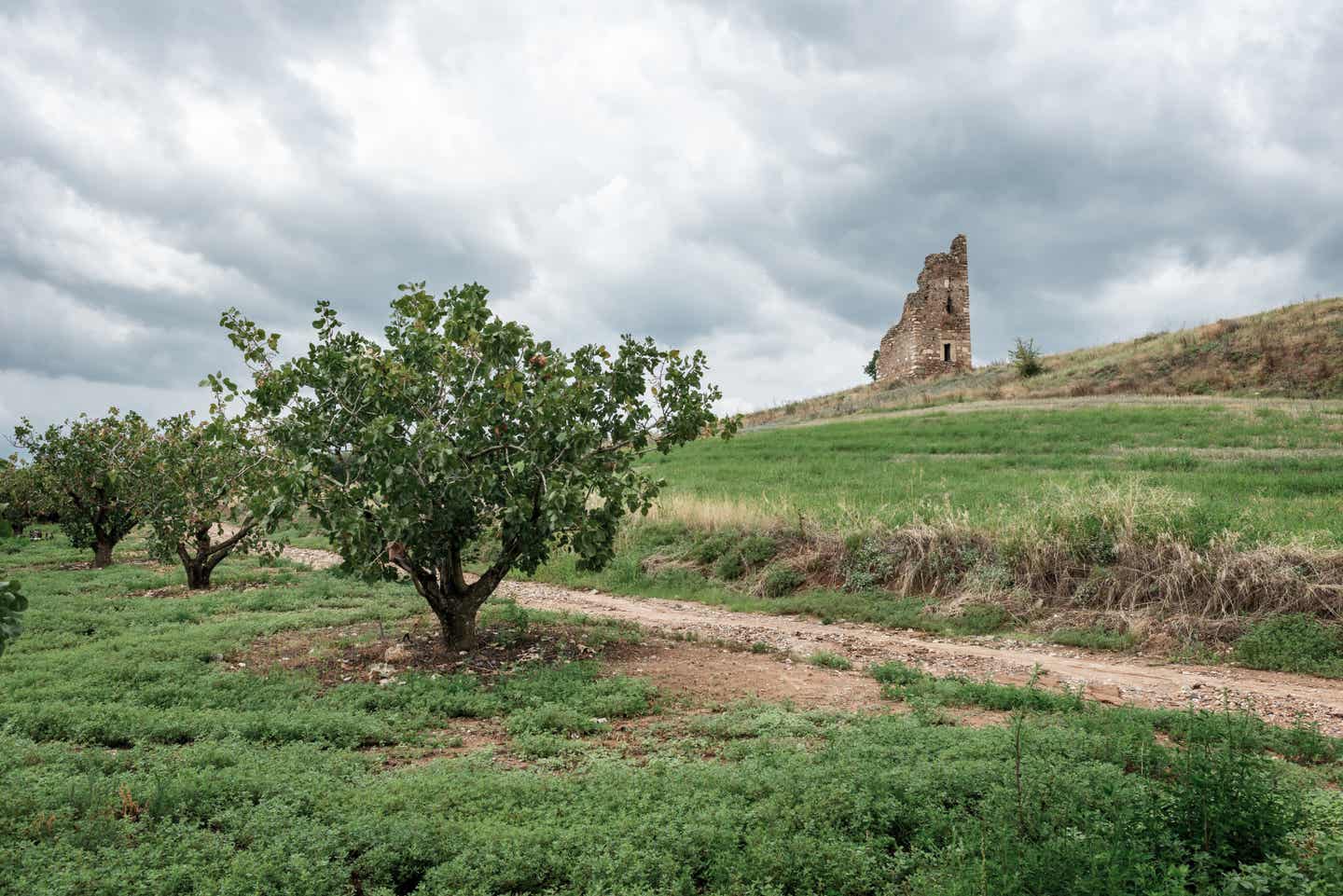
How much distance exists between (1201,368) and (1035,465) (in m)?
17.8

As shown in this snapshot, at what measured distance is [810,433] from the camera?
31.5 meters

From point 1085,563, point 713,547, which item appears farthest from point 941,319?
point 1085,563

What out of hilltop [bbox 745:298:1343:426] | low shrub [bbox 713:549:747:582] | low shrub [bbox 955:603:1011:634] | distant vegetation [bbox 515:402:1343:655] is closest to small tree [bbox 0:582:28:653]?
distant vegetation [bbox 515:402:1343:655]

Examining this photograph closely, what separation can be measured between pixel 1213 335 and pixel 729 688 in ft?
124

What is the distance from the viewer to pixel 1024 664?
9312mm

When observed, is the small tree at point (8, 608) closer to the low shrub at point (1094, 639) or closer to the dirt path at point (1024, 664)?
the dirt path at point (1024, 664)

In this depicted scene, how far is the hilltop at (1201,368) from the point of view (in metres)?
30.2

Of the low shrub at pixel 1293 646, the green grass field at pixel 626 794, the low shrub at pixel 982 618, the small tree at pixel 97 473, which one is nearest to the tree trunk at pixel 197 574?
the small tree at pixel 97 473

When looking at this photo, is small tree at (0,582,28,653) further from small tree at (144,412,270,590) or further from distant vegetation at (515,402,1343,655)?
distant vegetation at (515,402,1343,655)

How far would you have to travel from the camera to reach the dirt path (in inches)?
300

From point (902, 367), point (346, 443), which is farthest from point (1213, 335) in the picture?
point (346, 443)

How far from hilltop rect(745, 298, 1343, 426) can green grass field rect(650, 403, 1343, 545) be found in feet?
17.7

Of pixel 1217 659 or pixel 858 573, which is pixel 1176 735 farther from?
pixel 858 573

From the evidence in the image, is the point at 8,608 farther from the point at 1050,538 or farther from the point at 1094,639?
the point at 1050,538
